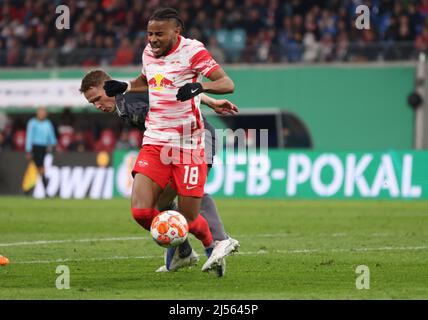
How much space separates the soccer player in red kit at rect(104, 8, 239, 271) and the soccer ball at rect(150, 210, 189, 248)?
0.82 ft

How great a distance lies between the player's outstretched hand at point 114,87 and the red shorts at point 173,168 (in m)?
0.59

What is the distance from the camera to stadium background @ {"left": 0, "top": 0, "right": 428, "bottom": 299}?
23.6m

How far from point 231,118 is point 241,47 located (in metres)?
2.09

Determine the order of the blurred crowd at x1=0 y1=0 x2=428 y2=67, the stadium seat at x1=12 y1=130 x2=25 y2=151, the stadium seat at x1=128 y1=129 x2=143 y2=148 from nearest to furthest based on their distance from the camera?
the blurred crowd at x1=0 y1=0 x2=428 y2=67
the stadium seat at x1=128 y1=129 x2=143 y2=148
the stadium seat at x1=12 y1=130 x2=25 y2=151

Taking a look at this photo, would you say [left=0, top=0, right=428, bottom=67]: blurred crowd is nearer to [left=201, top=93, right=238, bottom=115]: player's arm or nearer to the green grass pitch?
the green grass pitch

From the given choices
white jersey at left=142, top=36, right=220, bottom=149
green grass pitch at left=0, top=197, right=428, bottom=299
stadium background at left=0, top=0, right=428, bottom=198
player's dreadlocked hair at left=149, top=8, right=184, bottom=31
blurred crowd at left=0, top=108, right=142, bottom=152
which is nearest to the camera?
green grass pitch at left=0, top=197, right=428, bottom=299

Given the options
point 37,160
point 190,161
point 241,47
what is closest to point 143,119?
point 190,161

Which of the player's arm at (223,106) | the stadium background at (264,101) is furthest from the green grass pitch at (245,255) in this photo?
the player's arm at (223,106)

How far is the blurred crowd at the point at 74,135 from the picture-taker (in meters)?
31.1

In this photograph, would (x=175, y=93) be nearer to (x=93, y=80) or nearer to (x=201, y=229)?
(x=93, y=80)

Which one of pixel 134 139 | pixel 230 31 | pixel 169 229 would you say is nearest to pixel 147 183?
pixel 169 229

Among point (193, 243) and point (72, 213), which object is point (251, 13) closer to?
point (72, 213)

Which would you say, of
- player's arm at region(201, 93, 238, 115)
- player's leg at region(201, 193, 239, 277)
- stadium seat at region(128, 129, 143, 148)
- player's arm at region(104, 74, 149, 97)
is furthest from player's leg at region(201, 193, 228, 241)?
stadium seat at region(128, 129, 143, 148)

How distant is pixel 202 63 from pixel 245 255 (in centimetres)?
299
